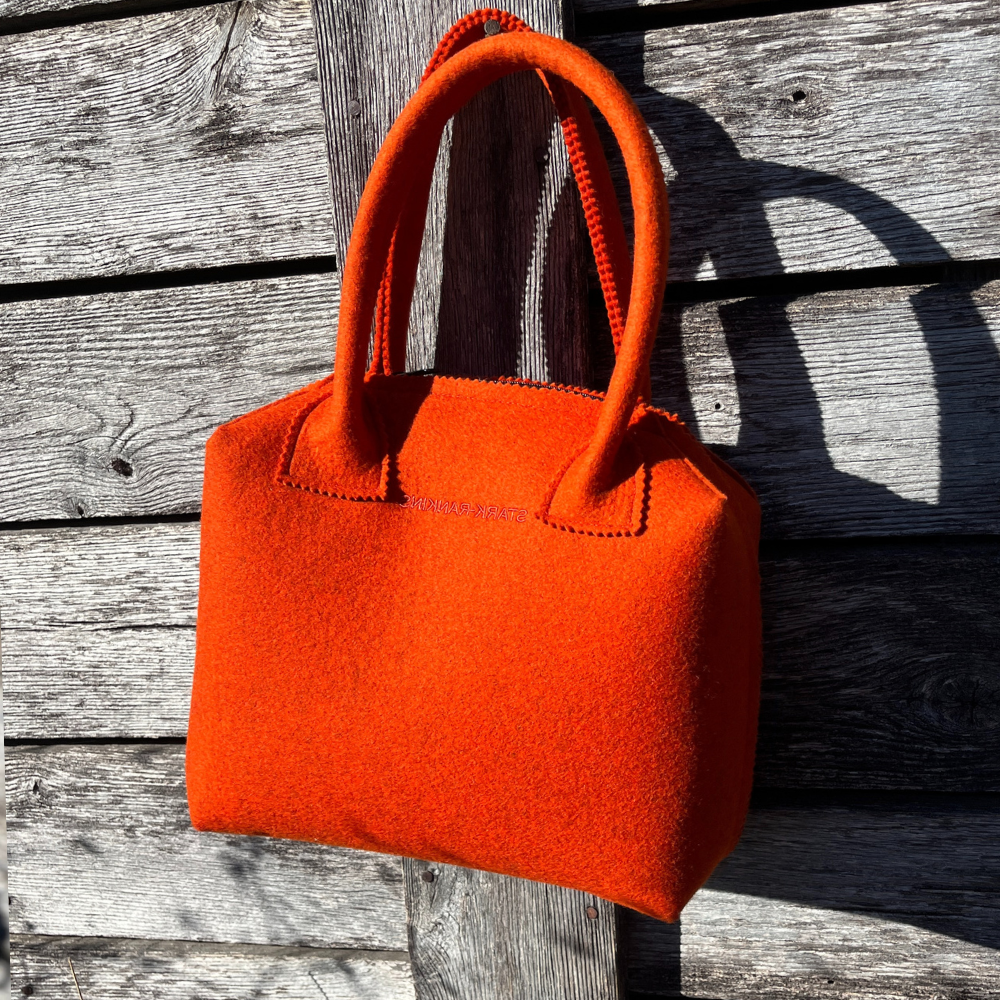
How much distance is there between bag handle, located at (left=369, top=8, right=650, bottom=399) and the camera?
734 millimetres

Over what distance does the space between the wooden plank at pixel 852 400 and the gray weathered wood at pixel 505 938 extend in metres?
0.46

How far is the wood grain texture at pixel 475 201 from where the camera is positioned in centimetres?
80

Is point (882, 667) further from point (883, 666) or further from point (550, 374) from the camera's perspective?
point (550, 374)

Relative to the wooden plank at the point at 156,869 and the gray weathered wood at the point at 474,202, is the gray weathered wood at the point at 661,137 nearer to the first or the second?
the gray weathered wood at the point at 474,202

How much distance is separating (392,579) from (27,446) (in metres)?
0.58

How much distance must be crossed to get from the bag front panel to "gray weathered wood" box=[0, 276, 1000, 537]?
0.21 metres

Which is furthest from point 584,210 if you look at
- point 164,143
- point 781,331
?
Result: point 164,143

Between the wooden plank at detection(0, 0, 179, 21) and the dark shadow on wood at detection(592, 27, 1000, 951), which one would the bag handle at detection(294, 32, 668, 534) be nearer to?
the dark shadow on wood at detection(592, 27, 1000, 951)

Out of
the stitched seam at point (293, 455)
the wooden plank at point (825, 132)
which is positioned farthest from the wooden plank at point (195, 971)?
the wooden plank at point (825, 132)

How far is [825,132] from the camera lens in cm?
81

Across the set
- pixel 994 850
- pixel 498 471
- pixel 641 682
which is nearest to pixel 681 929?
pixel 994 850

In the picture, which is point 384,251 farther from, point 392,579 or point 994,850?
point 994,850

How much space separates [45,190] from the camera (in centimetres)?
97

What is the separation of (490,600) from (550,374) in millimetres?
256
